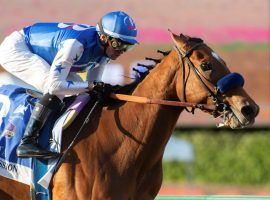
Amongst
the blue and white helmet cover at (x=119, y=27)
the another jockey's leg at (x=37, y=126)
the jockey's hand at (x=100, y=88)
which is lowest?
the another jockey's leg at (x=37, y=126)

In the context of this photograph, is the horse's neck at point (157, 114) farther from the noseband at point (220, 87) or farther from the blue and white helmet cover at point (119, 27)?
the blue and white helmet cover at point (119, 27)

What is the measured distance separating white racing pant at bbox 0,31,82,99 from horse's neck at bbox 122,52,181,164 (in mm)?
607

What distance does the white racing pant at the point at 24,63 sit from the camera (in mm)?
5371

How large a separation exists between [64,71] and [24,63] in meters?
0.50

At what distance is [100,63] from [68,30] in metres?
0.39

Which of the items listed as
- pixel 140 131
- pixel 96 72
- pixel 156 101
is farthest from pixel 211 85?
pixel 96 72

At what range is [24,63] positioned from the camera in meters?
5.48

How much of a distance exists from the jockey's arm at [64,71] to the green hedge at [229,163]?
26.5ft

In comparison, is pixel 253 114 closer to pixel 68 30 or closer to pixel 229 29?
pixel 68 30

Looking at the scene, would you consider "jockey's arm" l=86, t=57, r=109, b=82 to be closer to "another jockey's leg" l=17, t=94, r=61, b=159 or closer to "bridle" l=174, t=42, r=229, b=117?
"another jockey's leg" l=17, t=94, r=61, b=159

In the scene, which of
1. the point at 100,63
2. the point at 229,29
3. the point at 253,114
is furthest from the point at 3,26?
the point at 253,114

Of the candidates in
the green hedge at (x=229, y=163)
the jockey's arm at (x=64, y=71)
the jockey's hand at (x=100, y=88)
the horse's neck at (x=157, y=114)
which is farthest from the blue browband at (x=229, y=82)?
the green hedge at (x=229, y=163)

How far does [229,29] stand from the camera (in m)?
15.4

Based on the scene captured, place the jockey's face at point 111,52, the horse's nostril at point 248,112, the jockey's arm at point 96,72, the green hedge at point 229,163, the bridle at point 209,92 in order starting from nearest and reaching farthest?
the horse's nostril at point 248,112 < the bridle at point 209,92 < the jockey's face at point 111,52 < the jockey's arm at point 96,72 < the green hedge at point 229,163
